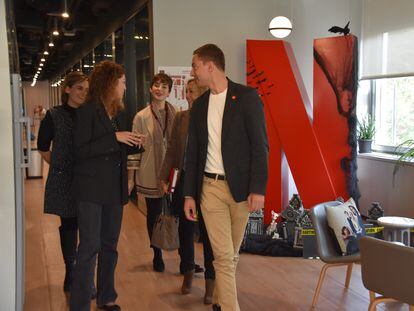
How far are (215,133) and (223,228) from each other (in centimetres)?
53

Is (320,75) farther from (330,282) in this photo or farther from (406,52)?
(330,282)

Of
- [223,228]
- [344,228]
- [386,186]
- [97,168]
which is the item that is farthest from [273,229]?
[97,168]

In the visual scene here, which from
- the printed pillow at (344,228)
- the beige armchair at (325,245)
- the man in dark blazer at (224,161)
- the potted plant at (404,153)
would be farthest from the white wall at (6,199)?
the potted plant at (404,153)

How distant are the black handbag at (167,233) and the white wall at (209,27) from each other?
7.15 ft

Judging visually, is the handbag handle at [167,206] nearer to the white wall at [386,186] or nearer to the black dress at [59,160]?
the black dress at [59,160]

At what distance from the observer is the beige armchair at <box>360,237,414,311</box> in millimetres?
2162

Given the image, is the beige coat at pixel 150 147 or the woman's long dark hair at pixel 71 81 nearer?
the woman's long dark hair at pixel 71 81

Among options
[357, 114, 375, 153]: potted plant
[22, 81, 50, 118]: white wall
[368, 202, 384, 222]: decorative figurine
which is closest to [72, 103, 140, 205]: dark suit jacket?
[368, 202, 384, 222]: decorative figurine

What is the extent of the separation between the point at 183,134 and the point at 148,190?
2.44 ft

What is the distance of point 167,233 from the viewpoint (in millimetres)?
3580

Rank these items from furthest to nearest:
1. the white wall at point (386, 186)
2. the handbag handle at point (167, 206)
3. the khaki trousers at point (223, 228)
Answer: the white wall at point (386, 186), the handbag handle at point (167, 206), the khaki trousers at point (223, 228)

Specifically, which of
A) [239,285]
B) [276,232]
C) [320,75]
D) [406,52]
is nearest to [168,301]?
[239,285]

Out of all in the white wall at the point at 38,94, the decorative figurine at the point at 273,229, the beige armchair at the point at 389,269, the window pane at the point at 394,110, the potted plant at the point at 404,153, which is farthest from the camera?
the white wall at the point at 38,94

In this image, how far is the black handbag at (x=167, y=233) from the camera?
11.7 ft
